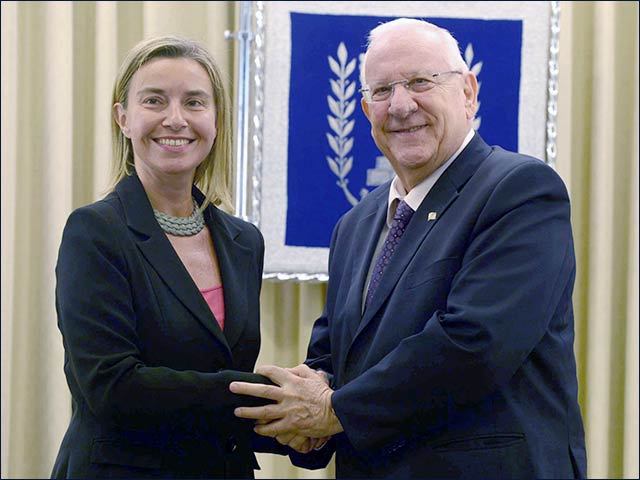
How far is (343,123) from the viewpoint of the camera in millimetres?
3596

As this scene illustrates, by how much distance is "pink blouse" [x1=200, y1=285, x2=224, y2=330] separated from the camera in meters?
2.31

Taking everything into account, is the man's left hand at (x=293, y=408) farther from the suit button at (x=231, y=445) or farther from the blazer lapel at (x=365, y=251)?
the blazer lapel at (x=365, y=251)

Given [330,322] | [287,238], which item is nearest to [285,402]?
[330,322]

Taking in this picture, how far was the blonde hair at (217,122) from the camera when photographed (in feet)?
7.62

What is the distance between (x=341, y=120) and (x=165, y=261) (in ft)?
5.02

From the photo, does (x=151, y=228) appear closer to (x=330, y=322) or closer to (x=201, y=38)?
(x=330, y=322)

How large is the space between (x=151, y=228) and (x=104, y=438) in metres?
0.50

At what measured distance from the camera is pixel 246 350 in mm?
2354

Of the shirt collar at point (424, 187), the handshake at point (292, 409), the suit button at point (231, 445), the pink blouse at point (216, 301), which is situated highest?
the shirt collar at point (424, 187)

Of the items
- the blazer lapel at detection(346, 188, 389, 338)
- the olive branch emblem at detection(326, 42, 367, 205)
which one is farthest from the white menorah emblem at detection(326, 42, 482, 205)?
the blazer lapel at detection(346, 188, 389, 338)

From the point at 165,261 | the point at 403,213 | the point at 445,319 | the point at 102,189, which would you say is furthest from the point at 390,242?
the point at 102,189

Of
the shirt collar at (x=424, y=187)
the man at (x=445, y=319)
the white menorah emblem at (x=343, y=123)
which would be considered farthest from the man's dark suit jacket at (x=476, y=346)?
the white menorah emblem at (x=343, y=123)

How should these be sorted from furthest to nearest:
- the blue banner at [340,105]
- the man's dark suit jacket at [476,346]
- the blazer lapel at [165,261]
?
the blue banner at [340,105] → the blazer lapel at [165,261] → the man's dark suit jacket at [476,346]

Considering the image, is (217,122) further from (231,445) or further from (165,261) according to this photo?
(231,445)
